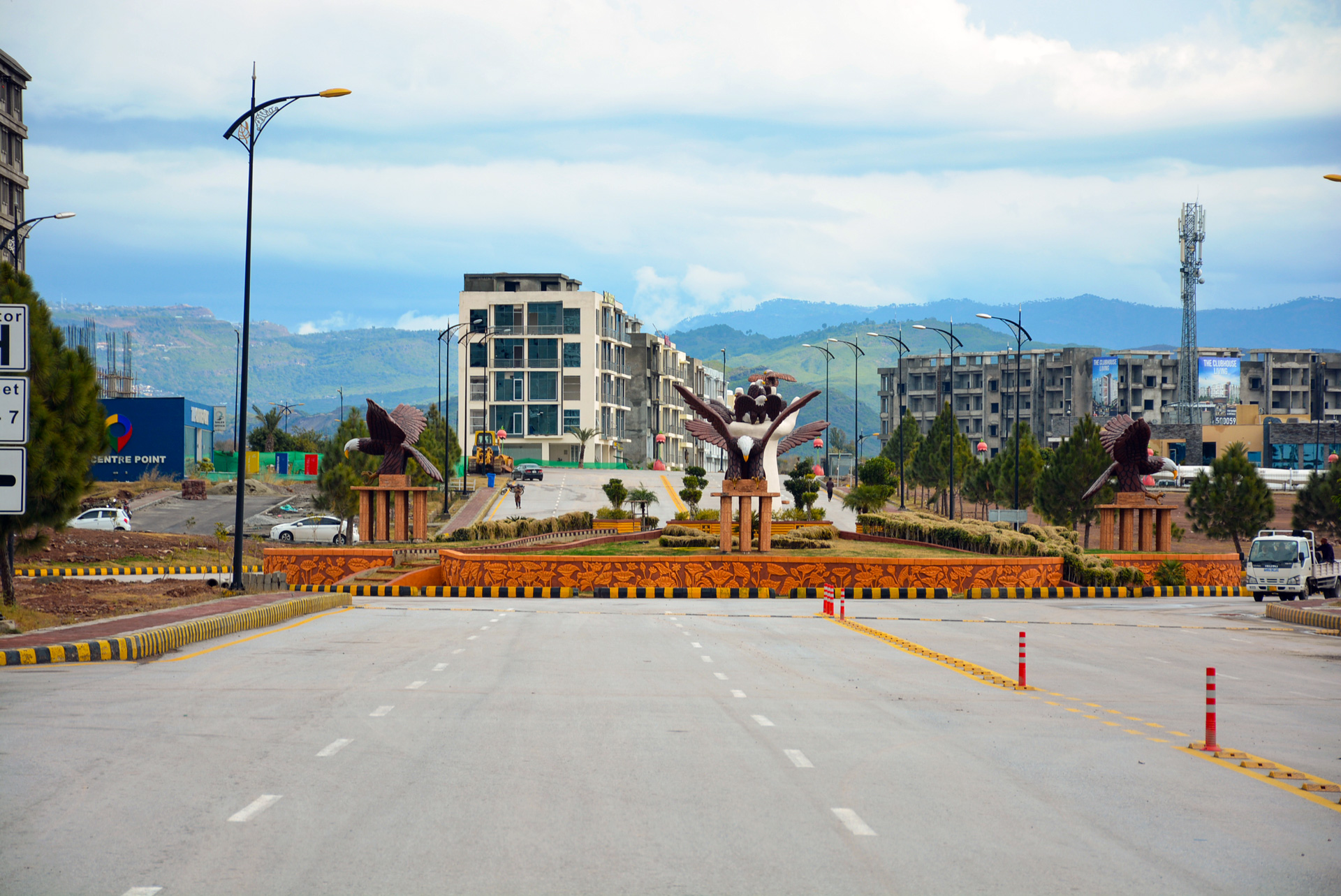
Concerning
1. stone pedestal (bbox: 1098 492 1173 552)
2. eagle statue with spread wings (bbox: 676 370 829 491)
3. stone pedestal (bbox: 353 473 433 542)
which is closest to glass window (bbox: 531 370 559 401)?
eagle statue with spread wings (bbox: 676 370 829 491)

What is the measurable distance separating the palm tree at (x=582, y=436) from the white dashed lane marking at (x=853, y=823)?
109 metres

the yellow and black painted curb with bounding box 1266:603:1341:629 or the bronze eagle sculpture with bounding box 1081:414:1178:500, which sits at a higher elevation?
the bronze eagle sculpture with bounding box 1081:414:1178:500

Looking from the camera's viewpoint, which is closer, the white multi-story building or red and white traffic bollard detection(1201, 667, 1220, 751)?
red and white traffic bollard detection(1201, 667, 1220, 751)

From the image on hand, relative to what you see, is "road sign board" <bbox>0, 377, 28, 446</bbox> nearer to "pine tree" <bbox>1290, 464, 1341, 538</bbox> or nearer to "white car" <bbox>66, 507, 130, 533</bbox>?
"white car" <bbox>66, 507, 130, 533</bbox>

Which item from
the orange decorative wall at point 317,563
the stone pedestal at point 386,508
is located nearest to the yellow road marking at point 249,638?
the orange decorative wall at point 317,563

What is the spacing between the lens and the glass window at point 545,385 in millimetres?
122688

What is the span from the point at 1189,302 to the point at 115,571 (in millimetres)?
132055

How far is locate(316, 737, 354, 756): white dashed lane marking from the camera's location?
35.2 feet

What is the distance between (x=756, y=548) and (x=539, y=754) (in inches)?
1343

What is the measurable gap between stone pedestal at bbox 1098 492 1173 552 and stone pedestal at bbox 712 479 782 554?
15.7m

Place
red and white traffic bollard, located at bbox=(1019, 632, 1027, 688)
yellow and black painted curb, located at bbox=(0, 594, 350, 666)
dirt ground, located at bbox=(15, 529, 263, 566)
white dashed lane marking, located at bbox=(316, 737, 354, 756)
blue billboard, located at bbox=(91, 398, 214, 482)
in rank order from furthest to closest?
blue billboard, located at bbox=(91, 398, 214, 482) < dirt ground, located at bbox=(15, 529, 263, 566) < yellow and black painted curb, located at bbox=(0, 594, 350, 666) < red and white traffic bollard, located at bbox=(1019, 632, 1027, 688) < white dashed lane marking, located at bbox=(316, 737, 354, 756)

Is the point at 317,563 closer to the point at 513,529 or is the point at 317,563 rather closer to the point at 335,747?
the point at 513,529

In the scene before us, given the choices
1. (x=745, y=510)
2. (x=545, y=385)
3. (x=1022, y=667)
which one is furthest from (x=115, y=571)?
(x=545, y=385)

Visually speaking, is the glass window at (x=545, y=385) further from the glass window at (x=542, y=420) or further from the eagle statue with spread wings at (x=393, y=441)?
the eagle statue with spread wings at (x=393, y=441)
